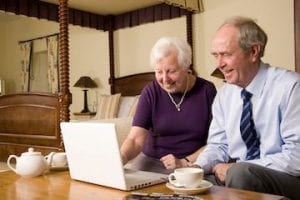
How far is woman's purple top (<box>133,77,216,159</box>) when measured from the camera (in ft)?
6.02

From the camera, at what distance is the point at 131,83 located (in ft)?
16.6

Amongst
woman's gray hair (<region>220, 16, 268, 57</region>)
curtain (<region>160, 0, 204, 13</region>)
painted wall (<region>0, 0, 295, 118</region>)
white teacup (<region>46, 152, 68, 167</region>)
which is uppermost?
curtain (<region>160, 0, 204, 13</region>)

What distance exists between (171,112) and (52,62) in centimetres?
448

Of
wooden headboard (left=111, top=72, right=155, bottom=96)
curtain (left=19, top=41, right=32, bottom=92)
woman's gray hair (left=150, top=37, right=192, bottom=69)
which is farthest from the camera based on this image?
curtain (left=19, top=41, right=32, bottom=92)

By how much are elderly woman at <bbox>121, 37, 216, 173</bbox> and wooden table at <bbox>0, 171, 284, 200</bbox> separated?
0.47m

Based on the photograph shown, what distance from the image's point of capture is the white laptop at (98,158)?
1171 mm

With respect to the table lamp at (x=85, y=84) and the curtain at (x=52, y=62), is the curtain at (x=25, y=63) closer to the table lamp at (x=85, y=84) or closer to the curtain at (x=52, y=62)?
the curtain at (x=52, y=62)

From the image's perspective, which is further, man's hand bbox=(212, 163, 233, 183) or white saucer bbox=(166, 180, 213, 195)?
man's hand bbox=(212, 163, 233, 183)

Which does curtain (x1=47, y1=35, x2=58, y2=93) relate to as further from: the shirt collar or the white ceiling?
the shirt collar

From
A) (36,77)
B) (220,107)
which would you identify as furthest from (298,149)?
(36,77)

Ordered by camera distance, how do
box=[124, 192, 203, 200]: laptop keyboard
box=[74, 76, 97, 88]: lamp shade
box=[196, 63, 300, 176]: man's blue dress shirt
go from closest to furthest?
box=[124, 192, 203, 200]: laptop keyboard → box=[196, 63, 300, 176]: man's blue dress shirt → box=[74, 76, 97, 88]: lamp shade

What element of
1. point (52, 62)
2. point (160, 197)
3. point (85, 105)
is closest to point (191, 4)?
point (85, 105)

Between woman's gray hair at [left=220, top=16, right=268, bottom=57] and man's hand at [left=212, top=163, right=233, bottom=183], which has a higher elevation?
woman's gray hair at [left=220, top=16, right=268, bottom=57]

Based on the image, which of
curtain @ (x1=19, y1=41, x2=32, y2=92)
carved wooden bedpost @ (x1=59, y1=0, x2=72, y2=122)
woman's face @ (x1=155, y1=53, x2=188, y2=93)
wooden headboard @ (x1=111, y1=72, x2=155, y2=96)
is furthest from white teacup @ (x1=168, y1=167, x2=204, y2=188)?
curtain @ (x1=19, y1=41, x2=32, y2=92)
